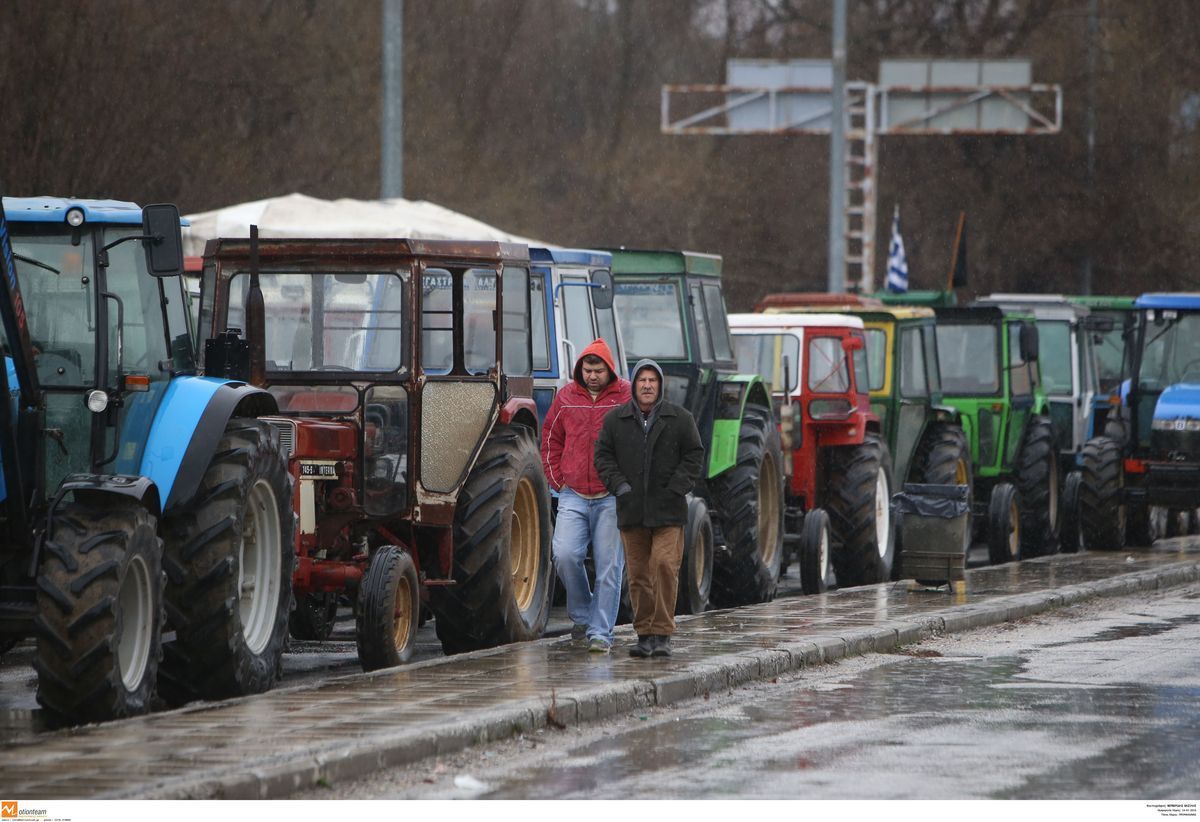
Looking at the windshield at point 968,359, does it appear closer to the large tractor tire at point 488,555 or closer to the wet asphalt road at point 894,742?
the wet asphalt road at point 894,742

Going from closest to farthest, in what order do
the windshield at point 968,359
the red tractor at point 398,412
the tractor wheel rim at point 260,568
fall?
the tractor wheel rim at point 260,568, the red tractor at point 398,412, the windshield at point 968,359

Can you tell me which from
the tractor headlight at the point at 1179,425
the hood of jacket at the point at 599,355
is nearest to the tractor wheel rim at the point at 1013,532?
the tractor headlight at the point at 1179,425

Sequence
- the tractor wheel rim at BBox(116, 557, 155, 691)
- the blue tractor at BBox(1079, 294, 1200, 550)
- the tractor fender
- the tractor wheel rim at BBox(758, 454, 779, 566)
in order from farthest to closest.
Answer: the blue tractor at BBox(1079, 294, 1200, 550), the tractor wheel rim at BBox(758, 454, 779, 566), the tractor fender, the tractor wheel rim at BBox(116, 557, 155, 691)

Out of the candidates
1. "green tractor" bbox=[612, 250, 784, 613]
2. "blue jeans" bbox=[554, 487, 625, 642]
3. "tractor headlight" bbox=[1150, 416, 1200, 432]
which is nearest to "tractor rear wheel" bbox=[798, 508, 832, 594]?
"green tractor" bbox=[612, 250, 784, 613]

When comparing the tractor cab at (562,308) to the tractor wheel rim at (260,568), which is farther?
the tractor cab at (562,308)

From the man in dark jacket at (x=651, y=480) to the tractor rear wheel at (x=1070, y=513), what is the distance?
1190 centimetres

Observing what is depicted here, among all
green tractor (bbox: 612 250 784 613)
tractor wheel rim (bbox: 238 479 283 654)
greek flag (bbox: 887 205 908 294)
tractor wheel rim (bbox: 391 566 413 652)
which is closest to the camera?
tractor wheel rim (bbox: 238 479 283 654)

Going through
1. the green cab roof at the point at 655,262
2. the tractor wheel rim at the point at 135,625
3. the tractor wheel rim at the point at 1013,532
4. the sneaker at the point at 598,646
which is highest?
the green cab roof at the point at 655,262

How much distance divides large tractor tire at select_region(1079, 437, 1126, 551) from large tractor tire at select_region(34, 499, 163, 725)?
47.8 ft

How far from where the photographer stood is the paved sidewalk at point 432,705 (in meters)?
8.41

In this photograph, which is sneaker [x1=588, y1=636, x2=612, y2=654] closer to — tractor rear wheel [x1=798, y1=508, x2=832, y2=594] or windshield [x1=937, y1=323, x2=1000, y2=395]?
tractor rear wheel [x1=798, y1=508, x2=832, y2=594]

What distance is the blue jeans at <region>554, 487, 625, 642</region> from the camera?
1301 cm

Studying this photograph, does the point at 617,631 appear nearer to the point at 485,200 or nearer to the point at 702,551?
the point at 702,551

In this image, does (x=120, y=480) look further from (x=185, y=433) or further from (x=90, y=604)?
(x=185, y=433)
